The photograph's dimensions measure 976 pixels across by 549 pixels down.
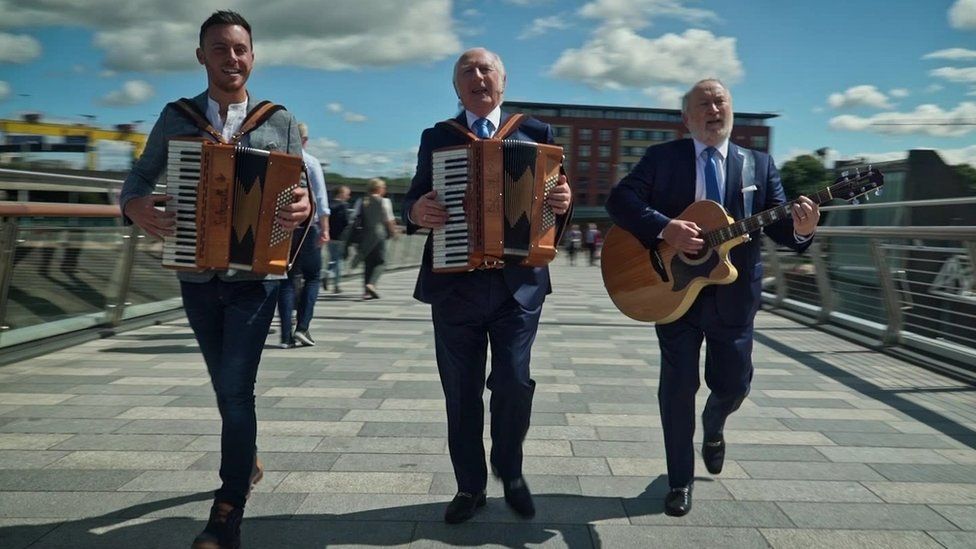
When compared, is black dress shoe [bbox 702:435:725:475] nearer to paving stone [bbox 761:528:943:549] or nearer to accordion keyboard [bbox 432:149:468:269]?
paving stone [bbox 761:528:943:549]

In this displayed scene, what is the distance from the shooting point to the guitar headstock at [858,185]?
11.0 feet

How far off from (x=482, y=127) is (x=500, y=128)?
0.40 ft

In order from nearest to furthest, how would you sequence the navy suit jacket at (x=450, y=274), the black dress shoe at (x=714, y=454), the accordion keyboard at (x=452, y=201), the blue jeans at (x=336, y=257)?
the accordion keyboard at (x=452, y=201) → the navy suit jacket at (x=450, y=274) → the black dress shoe at (x=714, y=454) → the blue jeans at (x=336, y=257)

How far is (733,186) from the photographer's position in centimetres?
341

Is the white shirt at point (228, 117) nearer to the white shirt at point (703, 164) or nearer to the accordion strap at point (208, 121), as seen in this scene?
the accordion strap at point (208, 121)

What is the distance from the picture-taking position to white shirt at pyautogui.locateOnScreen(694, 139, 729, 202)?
135 inches

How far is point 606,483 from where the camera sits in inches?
144

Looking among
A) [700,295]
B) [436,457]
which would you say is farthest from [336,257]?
[700,295]

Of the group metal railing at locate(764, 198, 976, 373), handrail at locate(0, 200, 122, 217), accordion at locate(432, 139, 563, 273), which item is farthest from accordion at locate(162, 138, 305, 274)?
metal railing at locate(764, 198, 976, 373)

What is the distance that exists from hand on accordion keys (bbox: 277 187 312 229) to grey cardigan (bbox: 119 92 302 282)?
0.76ft

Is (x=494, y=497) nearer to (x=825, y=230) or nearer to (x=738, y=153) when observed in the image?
(x=738, y=153)

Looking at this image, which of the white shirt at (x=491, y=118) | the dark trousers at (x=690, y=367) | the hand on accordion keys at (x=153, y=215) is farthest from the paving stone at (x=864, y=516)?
the hand on accordion keys at (x=153, y=215)

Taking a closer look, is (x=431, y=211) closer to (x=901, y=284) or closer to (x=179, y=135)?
(x=179, y=135)

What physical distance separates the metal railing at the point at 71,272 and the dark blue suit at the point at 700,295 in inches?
155
